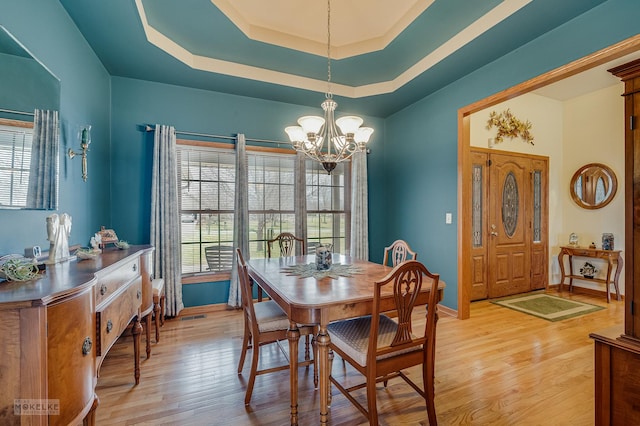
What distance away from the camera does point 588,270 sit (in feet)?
14.4

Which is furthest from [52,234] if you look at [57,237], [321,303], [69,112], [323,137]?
[323,137]

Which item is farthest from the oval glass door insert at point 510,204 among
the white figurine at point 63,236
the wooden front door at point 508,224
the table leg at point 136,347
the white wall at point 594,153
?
the white figurine at point 63,236

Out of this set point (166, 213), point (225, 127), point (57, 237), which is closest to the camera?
point (57, 237)

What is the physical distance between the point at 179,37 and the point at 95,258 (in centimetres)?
229

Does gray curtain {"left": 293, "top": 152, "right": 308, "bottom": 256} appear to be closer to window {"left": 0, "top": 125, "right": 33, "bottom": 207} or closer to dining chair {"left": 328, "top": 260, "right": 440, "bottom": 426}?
dining chair {"left": 328, "top": 260, "right": 440, "bottom": 426}

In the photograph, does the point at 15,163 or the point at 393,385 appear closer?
the point at 15,163

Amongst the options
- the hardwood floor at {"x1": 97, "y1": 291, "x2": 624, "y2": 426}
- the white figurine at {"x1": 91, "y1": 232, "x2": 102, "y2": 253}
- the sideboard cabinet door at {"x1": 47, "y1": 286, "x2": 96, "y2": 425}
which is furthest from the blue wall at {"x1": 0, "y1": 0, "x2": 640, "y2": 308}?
the hardwood floor at {"x1": 97, "y1": 291, "x2": 624, "y2": 426}

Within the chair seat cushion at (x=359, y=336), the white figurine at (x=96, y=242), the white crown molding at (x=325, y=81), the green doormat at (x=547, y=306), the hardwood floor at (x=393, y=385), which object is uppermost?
the white crown molding at (x=325, y=81)

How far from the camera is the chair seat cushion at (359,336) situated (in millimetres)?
1627

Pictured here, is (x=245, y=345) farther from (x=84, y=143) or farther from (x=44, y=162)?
(x=84, y=143)

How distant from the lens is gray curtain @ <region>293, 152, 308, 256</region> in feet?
13.4

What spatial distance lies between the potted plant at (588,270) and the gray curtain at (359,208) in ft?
11.2

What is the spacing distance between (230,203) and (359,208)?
6.29ft

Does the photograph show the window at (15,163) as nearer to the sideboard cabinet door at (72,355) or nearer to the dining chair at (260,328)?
the sideboard cabinet door at (72,355)
